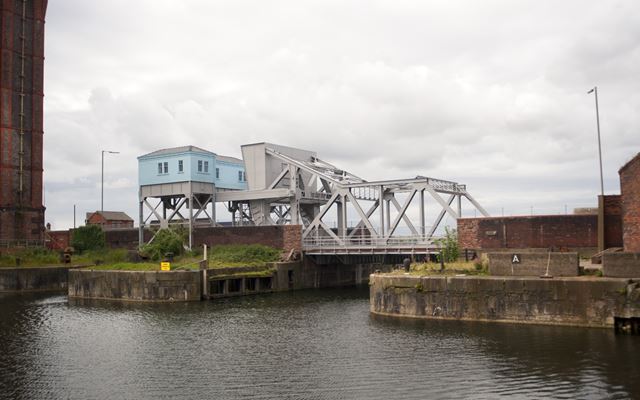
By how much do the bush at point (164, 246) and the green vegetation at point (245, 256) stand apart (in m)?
2.53

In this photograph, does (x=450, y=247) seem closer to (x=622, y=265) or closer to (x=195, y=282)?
(x=622, y=265)

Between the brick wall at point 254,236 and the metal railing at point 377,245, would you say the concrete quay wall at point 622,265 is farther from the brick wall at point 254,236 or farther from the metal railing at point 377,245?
the brick wall at point 254,236

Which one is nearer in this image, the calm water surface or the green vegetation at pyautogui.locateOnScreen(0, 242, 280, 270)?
the calm water surface

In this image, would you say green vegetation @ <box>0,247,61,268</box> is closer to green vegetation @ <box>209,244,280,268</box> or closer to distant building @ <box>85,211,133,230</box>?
green vegetation @ <box>209,244,280,268</box>

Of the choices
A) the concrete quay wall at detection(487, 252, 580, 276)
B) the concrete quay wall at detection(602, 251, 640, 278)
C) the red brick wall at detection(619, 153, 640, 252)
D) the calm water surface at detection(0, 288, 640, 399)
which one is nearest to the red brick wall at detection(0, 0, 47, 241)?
the calm water surface at detection(0, 288, 640, 399)

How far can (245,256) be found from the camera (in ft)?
152

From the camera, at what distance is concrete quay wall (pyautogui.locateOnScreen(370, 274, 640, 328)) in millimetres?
23188

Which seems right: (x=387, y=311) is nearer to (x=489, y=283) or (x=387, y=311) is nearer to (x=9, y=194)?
(x=489, y=283)

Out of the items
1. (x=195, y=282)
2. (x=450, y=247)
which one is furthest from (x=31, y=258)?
(x=450, y=247)

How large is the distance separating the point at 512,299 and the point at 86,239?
4375 cm

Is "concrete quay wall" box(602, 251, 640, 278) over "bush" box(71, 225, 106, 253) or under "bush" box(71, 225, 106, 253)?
under

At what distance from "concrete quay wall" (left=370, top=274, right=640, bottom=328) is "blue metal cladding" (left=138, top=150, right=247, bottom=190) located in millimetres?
29097

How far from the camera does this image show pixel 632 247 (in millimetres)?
26344

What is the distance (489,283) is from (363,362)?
26.7 ft
